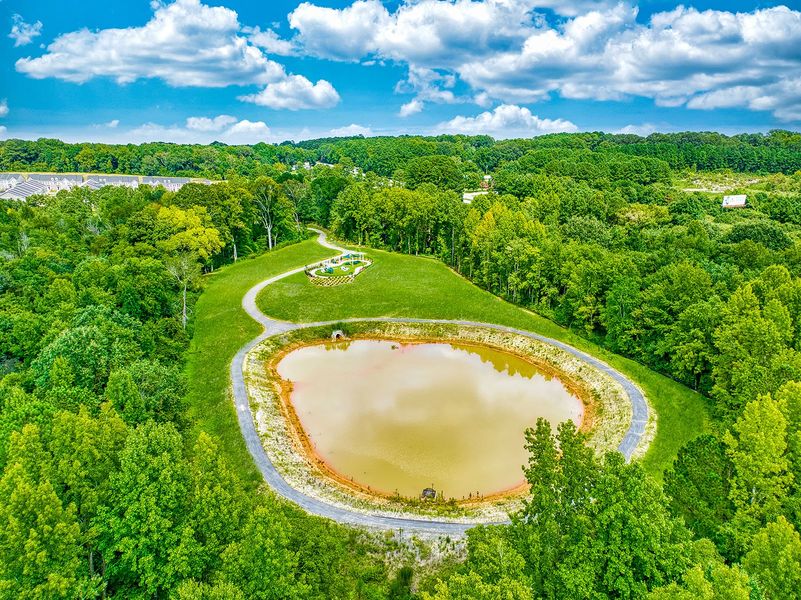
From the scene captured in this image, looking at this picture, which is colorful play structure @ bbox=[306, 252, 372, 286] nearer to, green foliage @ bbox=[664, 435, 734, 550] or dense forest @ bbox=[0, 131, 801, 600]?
dense forest @ bbox=[0, 131, 801, 600]

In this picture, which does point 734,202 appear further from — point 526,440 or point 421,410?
point 526,440

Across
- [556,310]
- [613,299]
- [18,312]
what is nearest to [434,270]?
[556,310]

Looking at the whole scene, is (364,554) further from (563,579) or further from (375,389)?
(375,389)

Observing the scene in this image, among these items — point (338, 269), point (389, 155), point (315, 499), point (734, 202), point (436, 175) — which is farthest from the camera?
point (389, 155)

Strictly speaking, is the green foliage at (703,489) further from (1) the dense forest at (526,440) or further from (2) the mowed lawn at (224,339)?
(2) the mowed lawn at (224,339)

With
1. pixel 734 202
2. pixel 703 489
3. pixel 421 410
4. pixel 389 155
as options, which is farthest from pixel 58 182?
pixel 734 202
